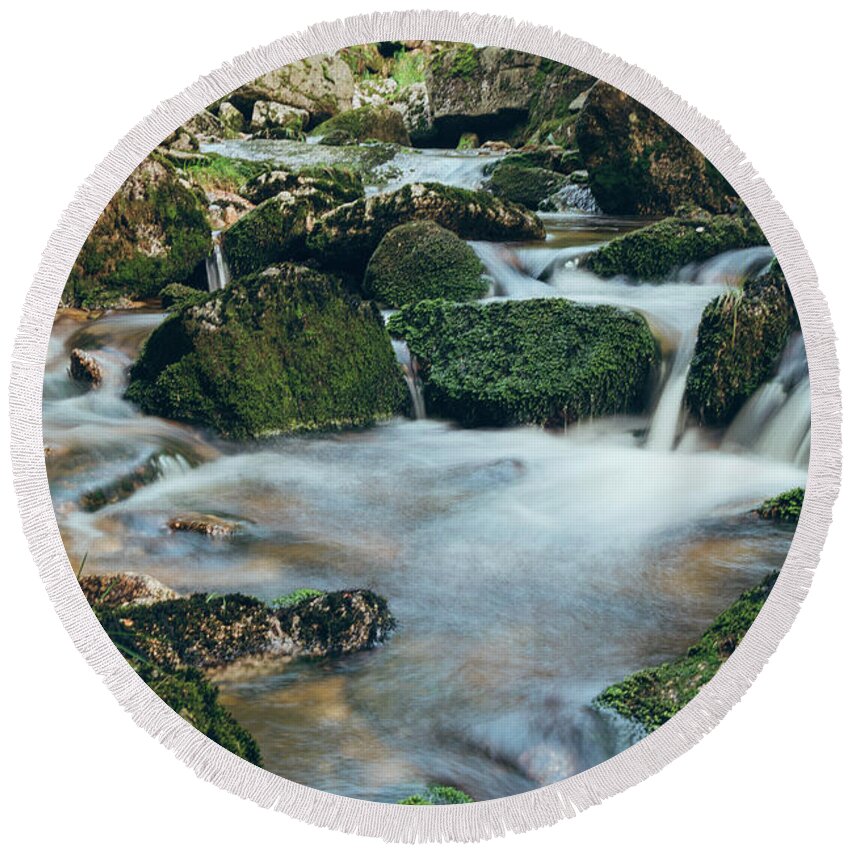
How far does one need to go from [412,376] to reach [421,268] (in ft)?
1.22

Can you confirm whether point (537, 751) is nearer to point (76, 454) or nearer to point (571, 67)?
point (76, 454)

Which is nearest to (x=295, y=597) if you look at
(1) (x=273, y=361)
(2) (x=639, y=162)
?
(1) (x=273, y=361)

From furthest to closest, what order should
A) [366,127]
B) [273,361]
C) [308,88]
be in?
[366,127], [308,88], [273,361]

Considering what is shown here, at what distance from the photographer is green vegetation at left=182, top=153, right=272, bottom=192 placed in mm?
3975

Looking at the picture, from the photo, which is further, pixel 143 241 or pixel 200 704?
pixel 143 241

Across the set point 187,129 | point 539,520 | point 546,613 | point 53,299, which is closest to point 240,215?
point 187,129

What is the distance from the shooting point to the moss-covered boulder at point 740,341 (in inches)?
148

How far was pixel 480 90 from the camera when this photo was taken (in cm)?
400

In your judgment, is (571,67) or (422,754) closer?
(422,754)

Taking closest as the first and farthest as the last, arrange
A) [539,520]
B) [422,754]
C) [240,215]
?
[422,754] → [539,520] → [240,215]

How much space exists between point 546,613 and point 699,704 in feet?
1.90

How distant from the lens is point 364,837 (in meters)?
3.59

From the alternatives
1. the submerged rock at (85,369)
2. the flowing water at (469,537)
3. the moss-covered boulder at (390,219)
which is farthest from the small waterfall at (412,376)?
the submerged rock at (85,369)

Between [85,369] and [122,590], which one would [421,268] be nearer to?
[85,369]
